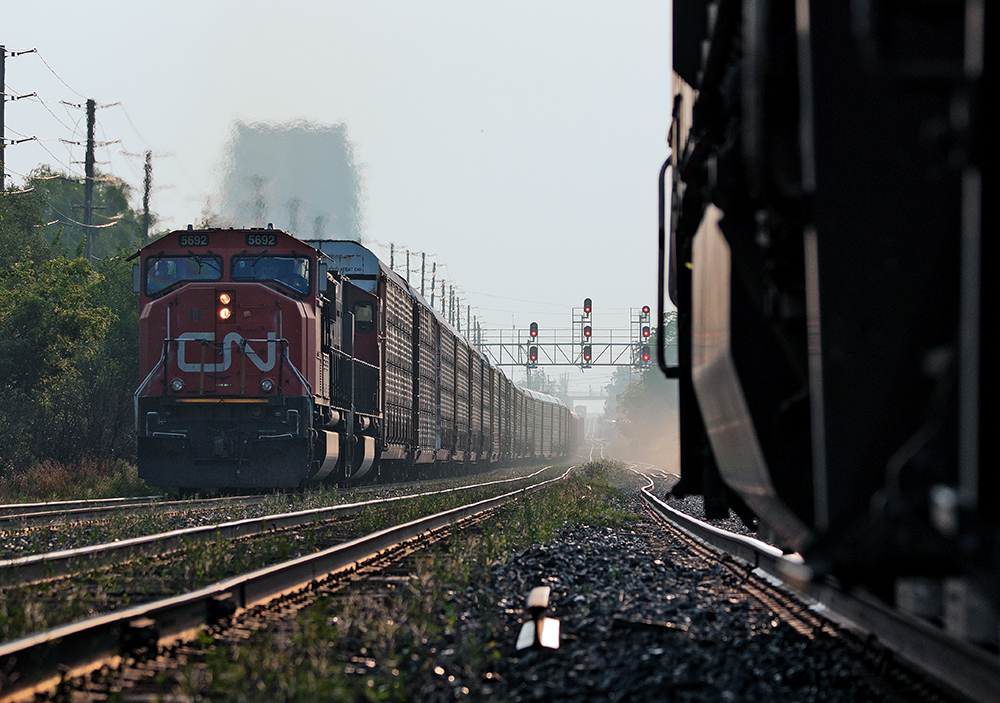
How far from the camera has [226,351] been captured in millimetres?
13555

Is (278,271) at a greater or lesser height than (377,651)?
greater

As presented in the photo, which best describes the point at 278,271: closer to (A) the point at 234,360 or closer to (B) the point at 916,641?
(A) the point at 234,360

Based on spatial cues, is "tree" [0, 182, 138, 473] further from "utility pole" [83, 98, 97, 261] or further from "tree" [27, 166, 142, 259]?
"tree" [27, 166, 142, 259]

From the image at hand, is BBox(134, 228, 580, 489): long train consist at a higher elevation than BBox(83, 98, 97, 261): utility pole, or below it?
below

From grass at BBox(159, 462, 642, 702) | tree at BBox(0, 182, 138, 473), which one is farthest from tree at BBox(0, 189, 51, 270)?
grass at BBox(159, 462, 642, 702)

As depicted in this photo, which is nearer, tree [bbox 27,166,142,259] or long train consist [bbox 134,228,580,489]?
long train consist [bbox 134,228,580,489]

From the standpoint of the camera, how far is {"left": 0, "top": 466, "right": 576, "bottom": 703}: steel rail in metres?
3.32

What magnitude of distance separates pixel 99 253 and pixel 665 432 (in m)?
62.9

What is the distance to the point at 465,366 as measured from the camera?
2755cm

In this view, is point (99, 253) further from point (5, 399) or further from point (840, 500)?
point (840, 500)

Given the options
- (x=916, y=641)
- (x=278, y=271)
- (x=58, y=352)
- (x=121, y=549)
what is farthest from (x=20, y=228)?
(x=916, y=641)

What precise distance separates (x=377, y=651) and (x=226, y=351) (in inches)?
397

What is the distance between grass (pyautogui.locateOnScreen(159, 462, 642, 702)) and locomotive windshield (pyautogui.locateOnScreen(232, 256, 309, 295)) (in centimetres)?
782

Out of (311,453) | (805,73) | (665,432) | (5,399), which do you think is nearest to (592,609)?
(805,73)
